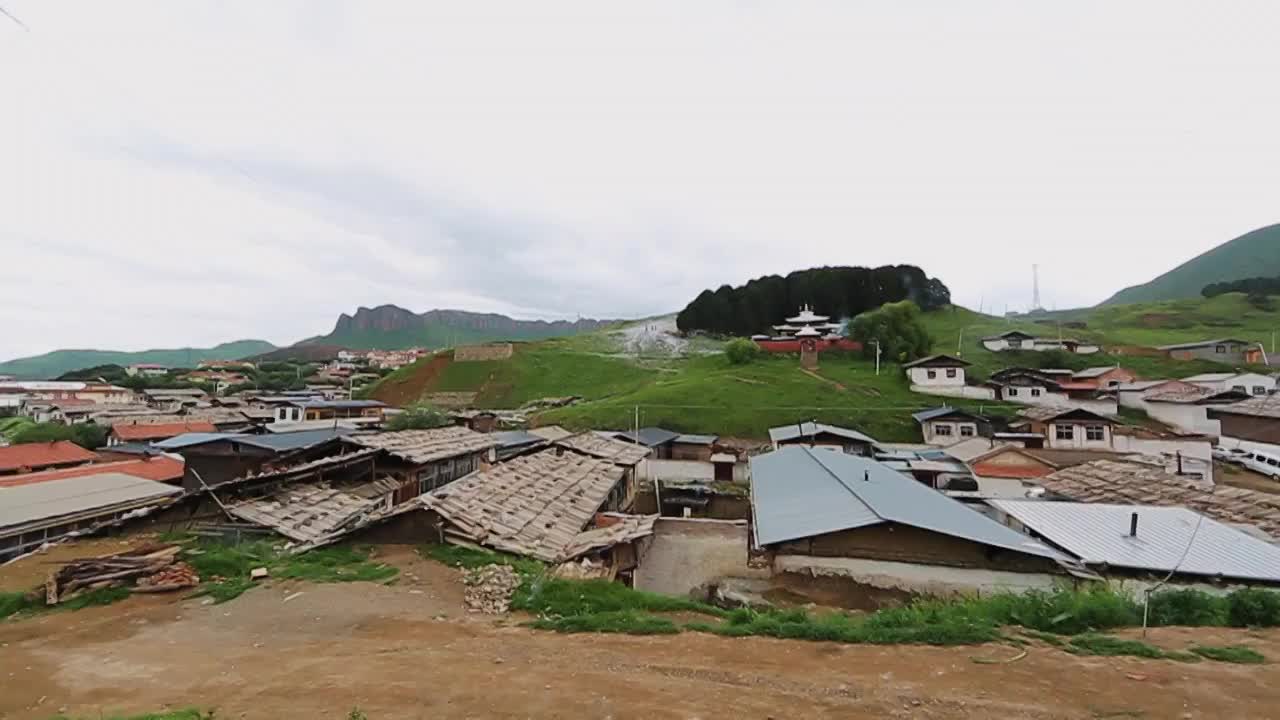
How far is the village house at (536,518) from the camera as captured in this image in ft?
43.7

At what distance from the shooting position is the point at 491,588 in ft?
36.7

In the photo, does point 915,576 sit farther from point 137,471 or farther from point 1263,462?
point 1263,462

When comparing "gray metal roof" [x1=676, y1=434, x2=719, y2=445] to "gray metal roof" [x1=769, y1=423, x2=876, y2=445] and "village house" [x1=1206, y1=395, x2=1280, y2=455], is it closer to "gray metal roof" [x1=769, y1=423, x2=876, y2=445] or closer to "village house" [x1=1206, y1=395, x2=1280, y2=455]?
"gray metal roof" [x1=769, y1=423, x2=876, y2=445]

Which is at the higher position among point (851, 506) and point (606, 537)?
point (851, 506)

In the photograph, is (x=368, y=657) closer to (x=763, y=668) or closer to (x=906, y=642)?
(x=763, y=668)

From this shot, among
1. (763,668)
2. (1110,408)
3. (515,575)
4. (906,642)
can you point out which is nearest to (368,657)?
(515,575)

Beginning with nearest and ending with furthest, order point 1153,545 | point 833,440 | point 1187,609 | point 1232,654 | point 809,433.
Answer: point 1232,654
point 1187,609
point 1153,545
point 809,433
point 833,440

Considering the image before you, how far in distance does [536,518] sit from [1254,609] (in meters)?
14.2

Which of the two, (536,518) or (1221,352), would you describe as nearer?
(536,518)

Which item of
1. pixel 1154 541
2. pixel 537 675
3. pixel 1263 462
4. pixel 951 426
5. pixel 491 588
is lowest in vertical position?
pixel 1263 462

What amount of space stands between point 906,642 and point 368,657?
25.5 ft

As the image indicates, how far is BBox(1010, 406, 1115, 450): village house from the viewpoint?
36.8 meters

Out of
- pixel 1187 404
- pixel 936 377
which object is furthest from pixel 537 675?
pixel 936 377

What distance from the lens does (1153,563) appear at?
1232 centimetres
